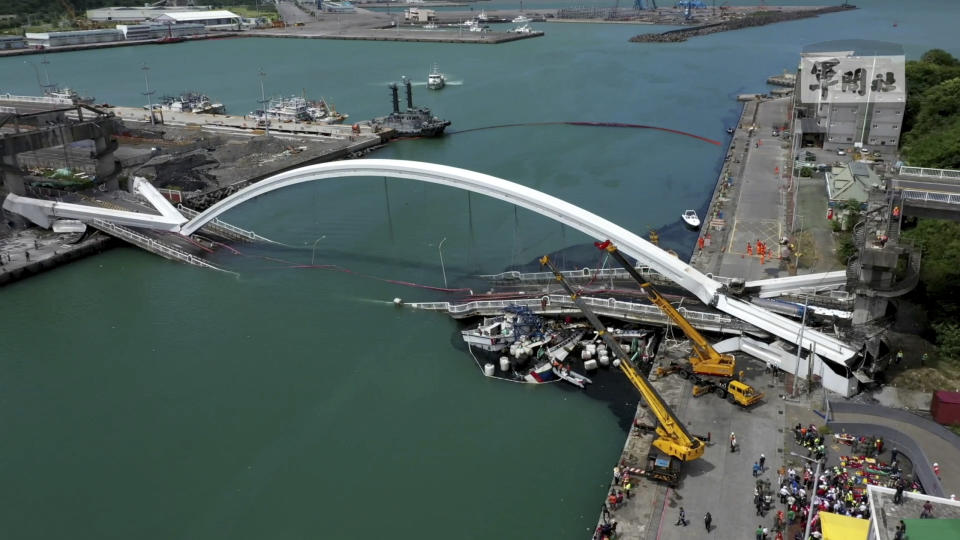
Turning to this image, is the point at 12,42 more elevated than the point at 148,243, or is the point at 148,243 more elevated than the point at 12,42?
the point at 12,42

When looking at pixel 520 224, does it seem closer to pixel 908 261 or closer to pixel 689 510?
pixel 908 261

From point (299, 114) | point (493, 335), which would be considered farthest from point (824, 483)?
point (299, 114)

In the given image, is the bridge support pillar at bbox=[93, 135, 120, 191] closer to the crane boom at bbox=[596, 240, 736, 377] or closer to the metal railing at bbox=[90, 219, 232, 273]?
the metal railing at bbox=[90, 219, 232, 273]

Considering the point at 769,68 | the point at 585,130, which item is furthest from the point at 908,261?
the point at 769,68

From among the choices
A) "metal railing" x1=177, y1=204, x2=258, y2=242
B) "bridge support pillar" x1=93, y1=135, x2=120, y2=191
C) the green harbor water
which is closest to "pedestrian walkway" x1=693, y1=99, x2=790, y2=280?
the green harbor water

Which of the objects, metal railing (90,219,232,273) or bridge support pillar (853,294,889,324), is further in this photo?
metal railing (90,219,232,273)

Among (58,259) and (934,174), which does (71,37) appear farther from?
(934,174)

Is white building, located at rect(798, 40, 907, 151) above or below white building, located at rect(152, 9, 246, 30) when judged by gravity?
below
